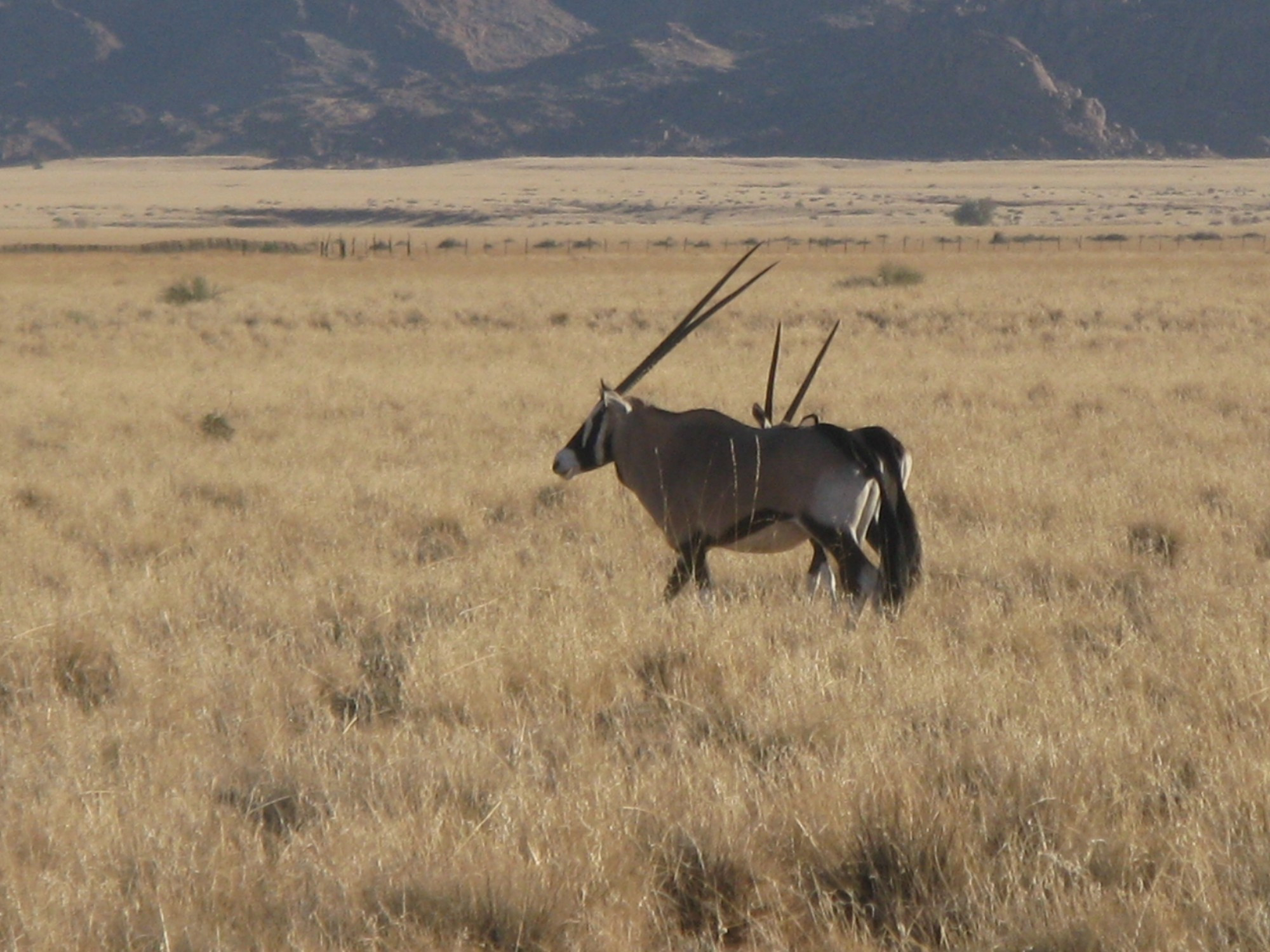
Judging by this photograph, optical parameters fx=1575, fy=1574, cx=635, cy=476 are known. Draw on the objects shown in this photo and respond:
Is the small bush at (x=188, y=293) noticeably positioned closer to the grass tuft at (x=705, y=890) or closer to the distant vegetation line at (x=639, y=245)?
the distant vegetation line at (x=639, y=245)

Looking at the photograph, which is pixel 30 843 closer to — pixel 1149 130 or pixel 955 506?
pixel 955 506

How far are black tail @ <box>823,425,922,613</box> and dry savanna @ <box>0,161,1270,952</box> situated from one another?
0.21m

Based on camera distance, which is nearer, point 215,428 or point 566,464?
point 566,464

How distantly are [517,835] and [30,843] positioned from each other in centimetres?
133

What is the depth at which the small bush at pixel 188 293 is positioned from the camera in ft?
104

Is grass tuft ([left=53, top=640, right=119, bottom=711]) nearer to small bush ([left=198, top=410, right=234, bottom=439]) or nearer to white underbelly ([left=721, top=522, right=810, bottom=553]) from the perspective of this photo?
white underbelly ([left=721, top=522, right=810, bottom=553])

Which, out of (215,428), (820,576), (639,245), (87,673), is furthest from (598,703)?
(639,245)

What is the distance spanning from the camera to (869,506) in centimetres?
646

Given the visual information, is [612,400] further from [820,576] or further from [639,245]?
[639,245]

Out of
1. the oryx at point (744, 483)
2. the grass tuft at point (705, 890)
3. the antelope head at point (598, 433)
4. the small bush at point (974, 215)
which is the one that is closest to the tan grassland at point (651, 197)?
the small bush at point (974, 215)

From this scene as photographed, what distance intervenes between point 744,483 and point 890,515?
0.62 m

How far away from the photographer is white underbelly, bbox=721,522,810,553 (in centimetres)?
649

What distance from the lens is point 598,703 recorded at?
573 cm

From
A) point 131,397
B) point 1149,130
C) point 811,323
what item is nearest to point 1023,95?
point 1149,130
